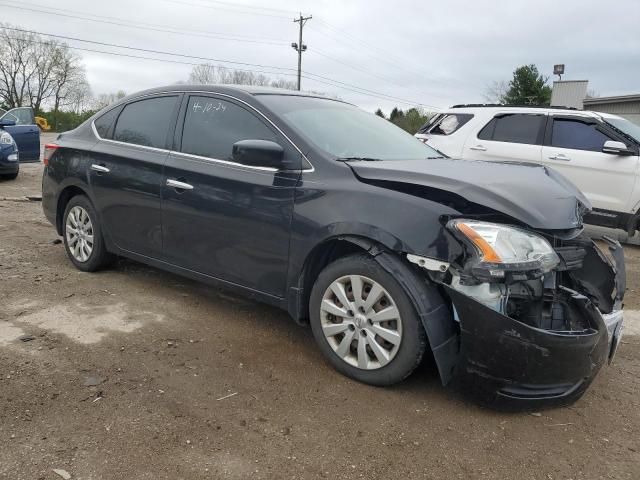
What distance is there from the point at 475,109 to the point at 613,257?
5.30 meters

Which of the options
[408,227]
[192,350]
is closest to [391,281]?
[408,227]

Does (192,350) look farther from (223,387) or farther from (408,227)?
(408,227)

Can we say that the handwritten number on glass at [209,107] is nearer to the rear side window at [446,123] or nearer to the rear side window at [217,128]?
the rear side window at [217,128]

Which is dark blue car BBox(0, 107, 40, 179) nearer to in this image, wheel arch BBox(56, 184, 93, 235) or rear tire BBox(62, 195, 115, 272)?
wheel arch BBox(56, 184, 93, 235)

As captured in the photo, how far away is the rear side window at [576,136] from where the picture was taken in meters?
7.14

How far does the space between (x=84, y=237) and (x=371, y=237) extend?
306 centimetres

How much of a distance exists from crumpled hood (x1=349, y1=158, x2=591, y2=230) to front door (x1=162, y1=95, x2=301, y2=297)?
59 centimetres

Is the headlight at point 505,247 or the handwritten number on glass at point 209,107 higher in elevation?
the handwritten number on glass at point 209,107

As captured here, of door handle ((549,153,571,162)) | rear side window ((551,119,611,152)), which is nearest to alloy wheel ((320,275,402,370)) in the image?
door handle ((549,153,571,162))

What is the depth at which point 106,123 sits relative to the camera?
188 inches

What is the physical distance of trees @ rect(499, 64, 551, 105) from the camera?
37.4 meters

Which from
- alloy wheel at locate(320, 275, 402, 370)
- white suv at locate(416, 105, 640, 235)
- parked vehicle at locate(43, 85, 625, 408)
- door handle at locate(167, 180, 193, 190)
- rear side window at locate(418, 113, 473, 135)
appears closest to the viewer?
parked vehicle at locate(43, 85, 625, 408)

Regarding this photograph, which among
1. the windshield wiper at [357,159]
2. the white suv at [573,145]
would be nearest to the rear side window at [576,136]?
the white suv at [573,145]

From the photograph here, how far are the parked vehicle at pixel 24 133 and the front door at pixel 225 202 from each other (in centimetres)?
945
